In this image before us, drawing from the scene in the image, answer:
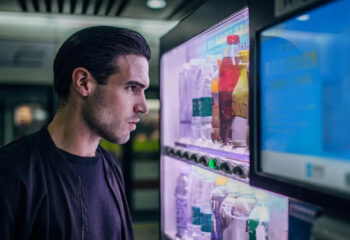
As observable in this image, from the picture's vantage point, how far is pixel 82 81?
152 centimetres

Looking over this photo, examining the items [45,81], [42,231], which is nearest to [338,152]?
[42,231]

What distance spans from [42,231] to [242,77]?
0.94 meters

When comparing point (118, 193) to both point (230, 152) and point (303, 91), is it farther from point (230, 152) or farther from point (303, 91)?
point (303, 91)

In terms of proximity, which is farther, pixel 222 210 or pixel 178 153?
pixel 178 153

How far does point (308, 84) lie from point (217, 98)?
0.85 meters

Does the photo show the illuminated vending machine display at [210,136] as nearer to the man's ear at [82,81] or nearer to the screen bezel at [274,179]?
the screen bezel at [274,179]

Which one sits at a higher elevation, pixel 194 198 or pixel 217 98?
pixel 217 98

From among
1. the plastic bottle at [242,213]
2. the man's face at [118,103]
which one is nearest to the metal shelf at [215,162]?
the plastic bottle at [242,213]

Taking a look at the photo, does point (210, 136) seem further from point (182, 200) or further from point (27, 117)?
point (27, 117)

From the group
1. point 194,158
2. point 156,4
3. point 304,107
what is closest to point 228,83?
point 194,158

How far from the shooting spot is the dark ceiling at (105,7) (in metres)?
3.35

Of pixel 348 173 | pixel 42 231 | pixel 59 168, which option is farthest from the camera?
pixel 59 168

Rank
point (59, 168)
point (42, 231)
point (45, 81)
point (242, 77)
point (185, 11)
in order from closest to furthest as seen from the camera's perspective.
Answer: point (42, 231)
point (59, 168)
point (242, 77)
point (185, 11)
point (45, 81)

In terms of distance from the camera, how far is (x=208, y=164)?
64.0 inches
